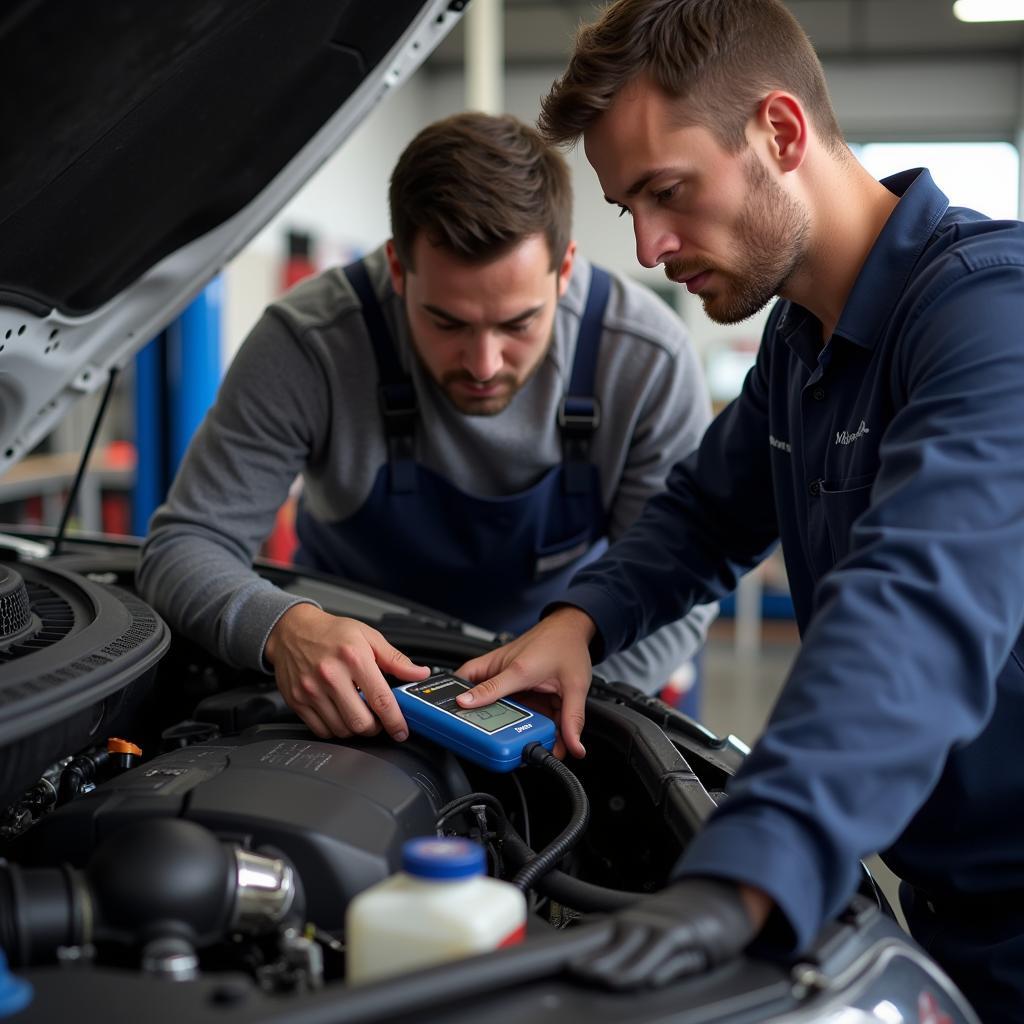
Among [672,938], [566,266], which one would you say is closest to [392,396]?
[566,266]

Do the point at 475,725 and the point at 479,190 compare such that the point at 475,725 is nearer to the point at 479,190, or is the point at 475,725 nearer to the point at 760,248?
the point at 760,248

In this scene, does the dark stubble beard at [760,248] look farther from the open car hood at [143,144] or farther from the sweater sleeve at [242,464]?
the sweater sleeve at [242,464]

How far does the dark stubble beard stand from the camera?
1074mm

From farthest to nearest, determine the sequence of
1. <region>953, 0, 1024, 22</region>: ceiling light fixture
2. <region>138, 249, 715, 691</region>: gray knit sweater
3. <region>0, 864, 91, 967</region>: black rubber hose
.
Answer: <region>953, 0, 1024, 22</region>: ceiling light fixture < <region>138, 249, 715, 691</region>: gray knit sweater < <region>0, 864, 91, 967</region>: black rubber hose

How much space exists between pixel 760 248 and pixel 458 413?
0.67 meters

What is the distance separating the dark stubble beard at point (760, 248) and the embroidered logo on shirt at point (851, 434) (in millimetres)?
147

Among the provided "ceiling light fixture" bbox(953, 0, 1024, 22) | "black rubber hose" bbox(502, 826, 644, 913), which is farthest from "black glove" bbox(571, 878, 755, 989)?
"ceiling light fixture" bbox(953, 0, 1024, 22)

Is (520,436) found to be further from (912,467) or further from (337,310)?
(912,467)

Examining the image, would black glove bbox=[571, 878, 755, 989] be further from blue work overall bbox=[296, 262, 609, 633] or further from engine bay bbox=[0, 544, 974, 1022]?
Result: blue work overall bbox=[296, 262, 609, 633]

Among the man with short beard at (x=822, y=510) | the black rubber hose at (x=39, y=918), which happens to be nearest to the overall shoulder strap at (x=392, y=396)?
the man with short beard at (x=822, y=510)

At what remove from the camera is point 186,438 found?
128 inches

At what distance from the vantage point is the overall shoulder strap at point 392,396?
64.3 inches

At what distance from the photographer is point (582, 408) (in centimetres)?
167

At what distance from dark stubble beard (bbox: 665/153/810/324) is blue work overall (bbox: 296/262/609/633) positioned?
55cm
